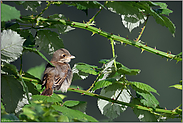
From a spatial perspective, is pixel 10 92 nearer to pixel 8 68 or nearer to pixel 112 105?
pixel 8 68

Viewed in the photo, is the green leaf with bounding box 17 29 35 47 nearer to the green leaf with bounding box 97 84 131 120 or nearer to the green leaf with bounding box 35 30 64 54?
the green leaf with bounding box 35 30 64 54

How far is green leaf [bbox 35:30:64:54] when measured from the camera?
117 cm

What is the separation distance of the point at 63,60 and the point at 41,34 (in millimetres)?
385

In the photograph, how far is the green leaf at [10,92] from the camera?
74cm

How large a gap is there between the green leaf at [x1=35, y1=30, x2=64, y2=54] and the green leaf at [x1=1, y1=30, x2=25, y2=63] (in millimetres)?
491

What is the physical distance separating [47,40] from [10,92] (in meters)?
0.51

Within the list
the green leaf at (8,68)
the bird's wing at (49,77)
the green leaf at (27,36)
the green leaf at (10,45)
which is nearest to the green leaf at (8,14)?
the green leaf at (10,45)

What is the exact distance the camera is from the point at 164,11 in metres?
1.17

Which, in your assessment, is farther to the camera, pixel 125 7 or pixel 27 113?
pixel 27 113

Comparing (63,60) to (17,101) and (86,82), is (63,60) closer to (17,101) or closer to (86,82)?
Answer: (17,101)

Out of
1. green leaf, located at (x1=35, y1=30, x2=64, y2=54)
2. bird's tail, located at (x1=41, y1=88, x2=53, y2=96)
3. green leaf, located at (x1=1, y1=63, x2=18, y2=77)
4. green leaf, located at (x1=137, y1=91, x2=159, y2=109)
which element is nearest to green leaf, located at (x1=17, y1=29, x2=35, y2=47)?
green leaf, located at (x1=35, y1=30, x2=64, y2=54)

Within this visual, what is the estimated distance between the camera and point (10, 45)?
2.20 feet

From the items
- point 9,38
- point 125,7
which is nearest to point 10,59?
point 9,38

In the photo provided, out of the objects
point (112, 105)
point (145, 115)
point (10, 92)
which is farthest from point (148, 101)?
point (10, 92)
